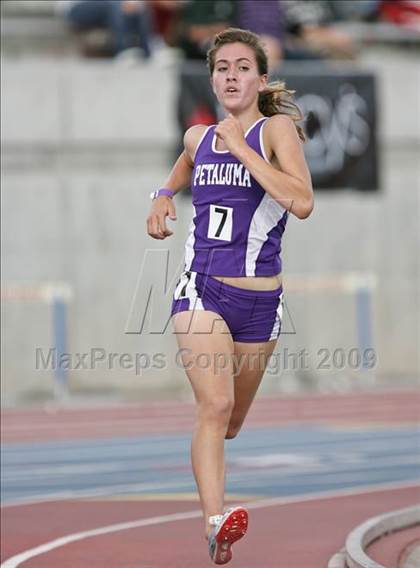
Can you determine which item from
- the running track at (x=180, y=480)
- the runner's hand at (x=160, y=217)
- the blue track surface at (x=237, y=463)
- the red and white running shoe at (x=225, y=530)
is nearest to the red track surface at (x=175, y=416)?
the running track at (x=180, y=480)

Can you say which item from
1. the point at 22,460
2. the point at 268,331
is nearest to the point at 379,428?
the point at 22,460

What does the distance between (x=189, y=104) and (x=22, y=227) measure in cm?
279

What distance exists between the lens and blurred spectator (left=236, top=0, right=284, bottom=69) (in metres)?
18.9

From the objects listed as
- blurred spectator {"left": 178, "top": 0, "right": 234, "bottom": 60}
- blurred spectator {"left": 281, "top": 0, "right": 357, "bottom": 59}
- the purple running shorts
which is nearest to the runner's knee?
the purple running shorts

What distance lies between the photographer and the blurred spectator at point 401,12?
72.0 ft

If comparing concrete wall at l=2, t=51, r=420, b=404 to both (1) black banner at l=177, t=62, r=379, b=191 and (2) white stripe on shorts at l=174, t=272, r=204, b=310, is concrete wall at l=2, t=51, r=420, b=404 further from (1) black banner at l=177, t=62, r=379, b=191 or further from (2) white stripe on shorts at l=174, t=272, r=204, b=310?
(2) white stripe on shorts at l=174, t=272, r=204, b=310

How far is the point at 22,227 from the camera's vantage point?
63.0 feet

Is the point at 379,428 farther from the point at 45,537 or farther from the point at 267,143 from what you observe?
the point at 267,143

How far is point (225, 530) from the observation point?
5.95 metres

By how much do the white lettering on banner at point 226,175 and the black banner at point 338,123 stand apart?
13.6 metres

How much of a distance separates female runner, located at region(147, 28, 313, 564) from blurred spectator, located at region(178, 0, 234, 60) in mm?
12517

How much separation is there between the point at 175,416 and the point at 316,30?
689 cm

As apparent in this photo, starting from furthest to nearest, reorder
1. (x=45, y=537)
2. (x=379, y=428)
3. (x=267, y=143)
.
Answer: (x=379, y=428)
(x=45, y=537)
(x=267, y=143)

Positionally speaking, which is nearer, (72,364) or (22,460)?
(22,460)
